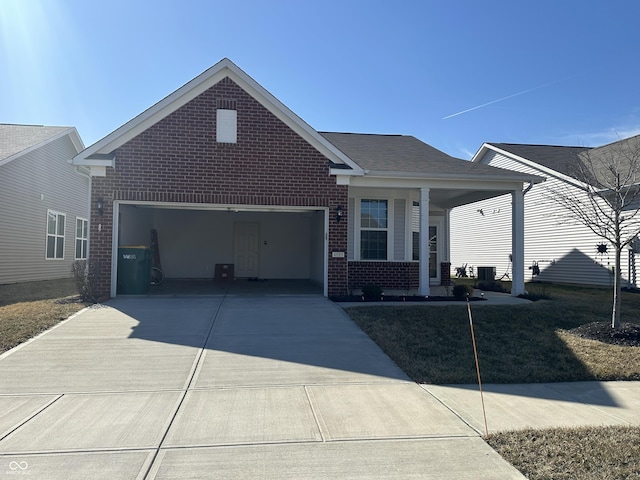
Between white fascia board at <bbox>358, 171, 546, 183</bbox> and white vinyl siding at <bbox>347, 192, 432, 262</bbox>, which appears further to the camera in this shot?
white vinyl siding at <bbox>347, 192, 432, 262</bbox>

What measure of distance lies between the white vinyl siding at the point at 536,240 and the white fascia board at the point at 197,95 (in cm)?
825

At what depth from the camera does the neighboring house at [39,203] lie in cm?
1570

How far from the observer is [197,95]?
1173cm

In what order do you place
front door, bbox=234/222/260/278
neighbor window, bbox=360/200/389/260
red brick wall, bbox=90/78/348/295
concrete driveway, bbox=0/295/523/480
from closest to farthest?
concrete driveway, bbox=0/295/523/480 < red brick wall, bbox=90/78/348/295 < neighbor window, bbox=360/200/389/260 < front door, bbox=234/222/260/278

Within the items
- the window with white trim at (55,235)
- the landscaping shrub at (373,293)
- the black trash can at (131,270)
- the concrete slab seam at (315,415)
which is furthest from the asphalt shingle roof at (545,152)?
the window with white trim at (55,235)

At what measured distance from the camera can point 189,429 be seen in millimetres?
4355

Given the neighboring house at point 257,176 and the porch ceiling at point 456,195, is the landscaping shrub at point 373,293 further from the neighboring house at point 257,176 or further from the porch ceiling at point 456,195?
the porch ceiling at point 456,195

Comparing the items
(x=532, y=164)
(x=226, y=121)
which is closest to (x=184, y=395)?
(x=226, y=121)

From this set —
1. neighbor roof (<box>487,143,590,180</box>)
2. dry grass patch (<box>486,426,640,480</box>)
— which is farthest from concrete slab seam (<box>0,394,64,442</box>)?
neighbor roof (<box>487,143,590,180</box>)

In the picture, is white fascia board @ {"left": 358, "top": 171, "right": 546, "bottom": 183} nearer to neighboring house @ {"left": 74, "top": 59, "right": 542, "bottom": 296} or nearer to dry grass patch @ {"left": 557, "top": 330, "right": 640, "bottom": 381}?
neighboring house @ {"left": 74, "top": 59, "right": 542, "bottom": 296}

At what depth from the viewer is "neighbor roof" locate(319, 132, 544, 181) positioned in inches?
496

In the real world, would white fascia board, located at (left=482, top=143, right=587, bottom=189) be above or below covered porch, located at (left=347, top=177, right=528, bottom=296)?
above

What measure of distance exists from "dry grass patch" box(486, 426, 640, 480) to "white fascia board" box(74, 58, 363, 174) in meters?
8.50

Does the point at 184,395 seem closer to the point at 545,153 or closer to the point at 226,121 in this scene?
the point at 226,121
